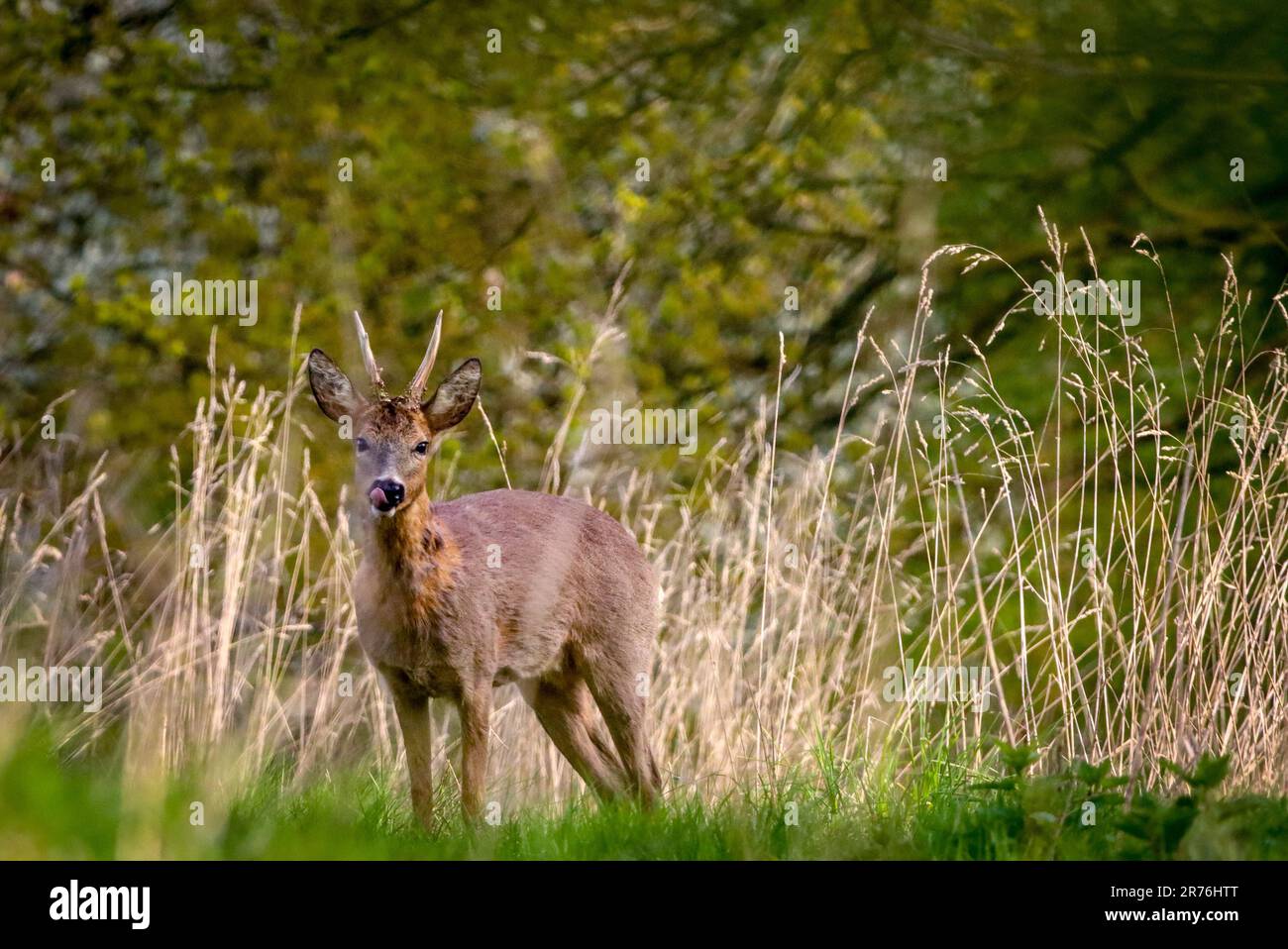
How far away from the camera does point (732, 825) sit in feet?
13.8

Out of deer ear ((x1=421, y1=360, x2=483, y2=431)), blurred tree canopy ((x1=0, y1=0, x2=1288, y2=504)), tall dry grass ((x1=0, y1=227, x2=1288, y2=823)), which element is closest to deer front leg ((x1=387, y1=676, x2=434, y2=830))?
tall dry grass ((x1=0, y1=227, x2=1288, y2=823))

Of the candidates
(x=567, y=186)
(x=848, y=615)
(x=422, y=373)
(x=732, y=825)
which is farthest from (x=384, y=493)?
(x=567, y=186)

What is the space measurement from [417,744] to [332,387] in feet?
3.59

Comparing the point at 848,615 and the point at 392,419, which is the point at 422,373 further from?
the point at 848,615

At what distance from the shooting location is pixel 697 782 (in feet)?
16.4

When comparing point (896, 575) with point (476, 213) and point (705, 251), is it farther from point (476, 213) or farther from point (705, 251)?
point (476, 213)

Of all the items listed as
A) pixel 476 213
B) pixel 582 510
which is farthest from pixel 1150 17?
pixel 582 510

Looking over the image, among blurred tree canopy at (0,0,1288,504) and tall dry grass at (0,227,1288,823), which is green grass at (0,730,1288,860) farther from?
blurred tree canopy at (0,0,1288,504)

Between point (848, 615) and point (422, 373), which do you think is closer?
point (422, 373)

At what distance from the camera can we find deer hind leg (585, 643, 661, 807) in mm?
5270

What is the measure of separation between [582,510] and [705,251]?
500cm

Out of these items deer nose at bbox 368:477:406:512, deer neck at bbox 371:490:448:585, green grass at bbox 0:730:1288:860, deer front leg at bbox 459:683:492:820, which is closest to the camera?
green grass at bbox 0:730:1288:860

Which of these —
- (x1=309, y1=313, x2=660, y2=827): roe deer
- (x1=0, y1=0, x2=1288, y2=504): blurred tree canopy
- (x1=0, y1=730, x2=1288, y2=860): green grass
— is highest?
(x1=0, y1=0, x2=1288, y2=504): blurred tree canopy

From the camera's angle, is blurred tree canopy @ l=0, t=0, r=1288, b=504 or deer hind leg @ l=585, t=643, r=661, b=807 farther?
blurred tree canopy @ l=0, t=0, r=1288, b=504
